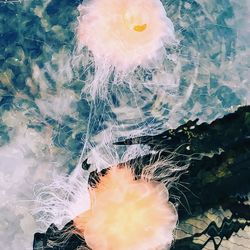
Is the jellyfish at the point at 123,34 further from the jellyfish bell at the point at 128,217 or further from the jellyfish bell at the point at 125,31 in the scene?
the jellyfish bell at the point at 128,217

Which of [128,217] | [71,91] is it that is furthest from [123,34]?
[128,217]

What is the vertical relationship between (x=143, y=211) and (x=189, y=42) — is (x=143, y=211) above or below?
below

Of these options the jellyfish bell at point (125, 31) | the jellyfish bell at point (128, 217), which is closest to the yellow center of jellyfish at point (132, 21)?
the jellyfish bell at point (125, 31)

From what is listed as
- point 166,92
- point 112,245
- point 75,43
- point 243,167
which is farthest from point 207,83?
point 112,245

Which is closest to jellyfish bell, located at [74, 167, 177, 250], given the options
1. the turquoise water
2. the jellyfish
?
the turquoise water

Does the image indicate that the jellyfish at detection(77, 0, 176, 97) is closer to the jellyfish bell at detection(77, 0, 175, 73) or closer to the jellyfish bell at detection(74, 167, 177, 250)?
the jellyfish bell at detection(77, 0, 175, 73)

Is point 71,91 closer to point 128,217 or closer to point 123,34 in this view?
point 123,34

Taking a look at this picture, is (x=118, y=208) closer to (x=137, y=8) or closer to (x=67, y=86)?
(x=67, y=86)
